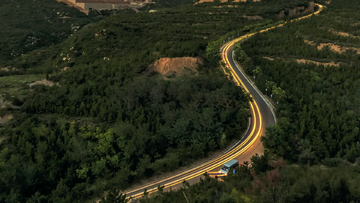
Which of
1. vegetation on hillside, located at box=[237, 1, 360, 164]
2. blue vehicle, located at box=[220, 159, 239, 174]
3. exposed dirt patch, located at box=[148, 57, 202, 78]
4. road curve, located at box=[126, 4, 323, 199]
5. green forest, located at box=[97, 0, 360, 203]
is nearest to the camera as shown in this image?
green forest, located at box=[97, 0, 360, 203]

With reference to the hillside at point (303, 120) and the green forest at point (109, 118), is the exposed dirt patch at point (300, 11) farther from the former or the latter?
the green forest at point (109, 118)

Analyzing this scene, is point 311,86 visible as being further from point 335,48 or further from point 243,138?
point 335,48

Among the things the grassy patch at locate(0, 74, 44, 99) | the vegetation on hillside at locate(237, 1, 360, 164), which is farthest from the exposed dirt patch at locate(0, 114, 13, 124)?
the vegetation on hillside at locate(237, 1, 360, 164)

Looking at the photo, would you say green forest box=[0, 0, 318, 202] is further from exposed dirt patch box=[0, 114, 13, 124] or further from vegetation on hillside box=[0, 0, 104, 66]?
vegetation on hillside box=[0, 0, 104, 66]

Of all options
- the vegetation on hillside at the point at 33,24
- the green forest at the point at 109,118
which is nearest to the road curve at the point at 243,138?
the green forest at the point at 109,118

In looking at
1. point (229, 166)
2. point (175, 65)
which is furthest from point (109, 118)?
point (175, 65)

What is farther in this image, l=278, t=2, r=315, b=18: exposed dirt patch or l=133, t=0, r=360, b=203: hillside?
l=278, t=2, r=315, b=18: exposed dirt patch

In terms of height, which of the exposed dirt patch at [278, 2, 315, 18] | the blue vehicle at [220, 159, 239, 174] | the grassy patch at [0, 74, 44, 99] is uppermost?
the exposed dirt patch at [278, 2, 315, 18]
